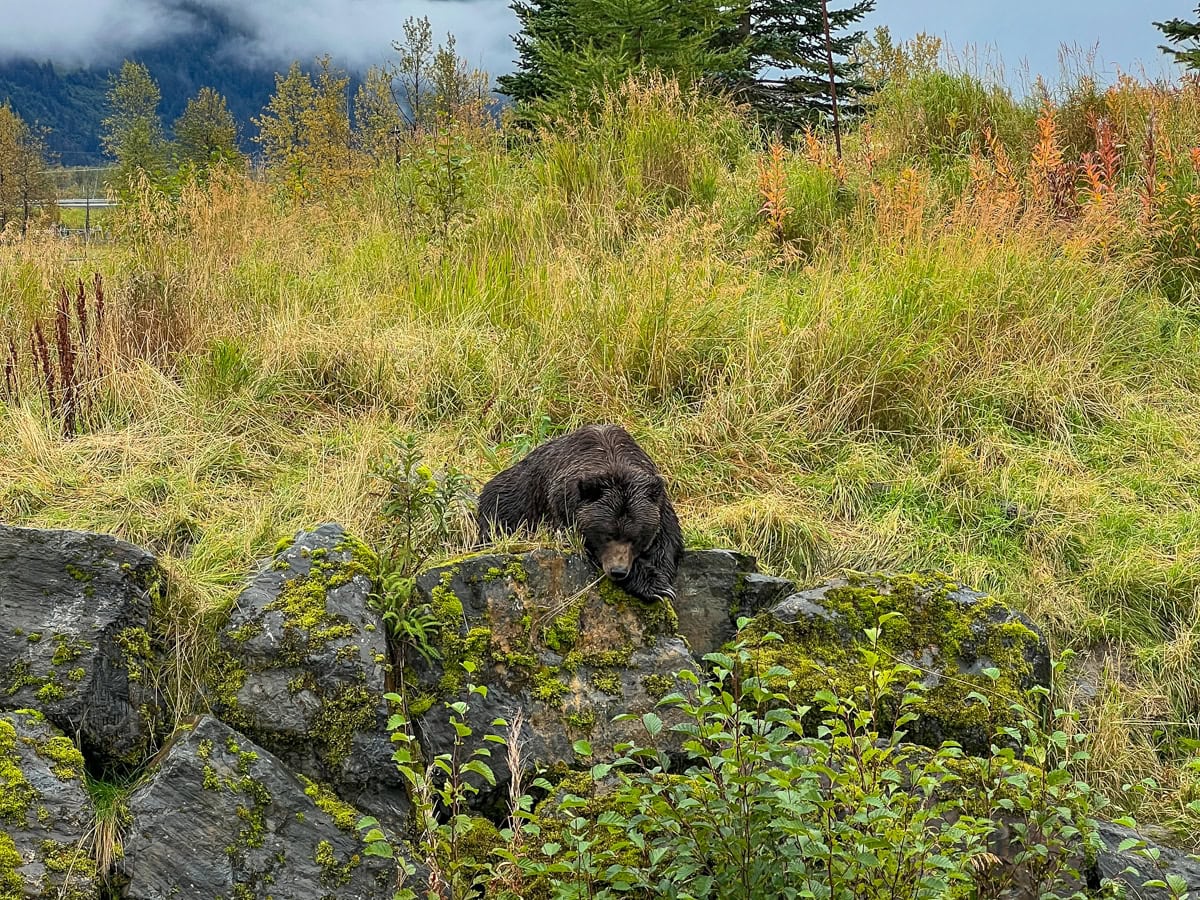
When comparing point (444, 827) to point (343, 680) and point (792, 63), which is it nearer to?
point (343, 680)

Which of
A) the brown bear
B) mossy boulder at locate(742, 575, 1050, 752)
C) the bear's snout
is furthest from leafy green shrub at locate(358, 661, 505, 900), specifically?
mossy boulder at locate(742, 575, 1050, 752)

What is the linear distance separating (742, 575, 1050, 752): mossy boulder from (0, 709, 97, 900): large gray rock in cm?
252

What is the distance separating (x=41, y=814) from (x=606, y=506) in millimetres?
2313

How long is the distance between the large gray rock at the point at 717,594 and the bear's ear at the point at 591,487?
0.59 m

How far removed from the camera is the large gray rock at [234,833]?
3.29m

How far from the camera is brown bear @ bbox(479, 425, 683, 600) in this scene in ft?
14.1

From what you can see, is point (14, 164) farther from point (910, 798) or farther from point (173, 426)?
point (910, 798)

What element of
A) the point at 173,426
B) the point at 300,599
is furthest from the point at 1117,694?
the point at 173,426

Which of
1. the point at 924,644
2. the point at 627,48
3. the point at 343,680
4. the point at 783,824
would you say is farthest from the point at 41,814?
the point at 627,48

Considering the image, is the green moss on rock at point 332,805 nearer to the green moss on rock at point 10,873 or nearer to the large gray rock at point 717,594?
the green moss on rock at point 10,873

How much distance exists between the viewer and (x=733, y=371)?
6512mm

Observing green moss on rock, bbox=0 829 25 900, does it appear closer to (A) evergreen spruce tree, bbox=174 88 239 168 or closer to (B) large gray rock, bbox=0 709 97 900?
(B) large gray rock, bbox=0 709 97 900

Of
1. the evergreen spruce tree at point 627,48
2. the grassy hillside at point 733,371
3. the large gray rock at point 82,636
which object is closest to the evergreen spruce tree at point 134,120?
the evergreen spruce tree at point 627,48

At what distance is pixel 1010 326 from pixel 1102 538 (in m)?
1.92
